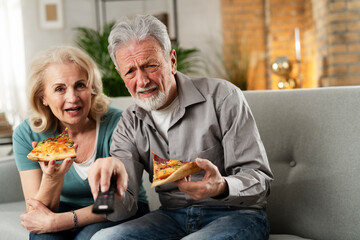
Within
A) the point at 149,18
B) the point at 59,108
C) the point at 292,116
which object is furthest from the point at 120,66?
the point at 292,116

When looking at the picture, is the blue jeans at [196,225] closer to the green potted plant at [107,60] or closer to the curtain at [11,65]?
the green potted plant at [107,60]

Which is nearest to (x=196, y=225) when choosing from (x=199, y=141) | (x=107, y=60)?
(x=199, y=141)

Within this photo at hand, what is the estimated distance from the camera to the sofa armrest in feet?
7.06

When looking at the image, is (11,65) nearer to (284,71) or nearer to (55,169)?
(284,71)

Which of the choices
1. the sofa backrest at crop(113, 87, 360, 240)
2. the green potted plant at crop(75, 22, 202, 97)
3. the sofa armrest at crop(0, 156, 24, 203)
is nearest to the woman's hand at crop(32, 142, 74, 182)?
the sofa armrest at crop(0, 156, 24, 203)

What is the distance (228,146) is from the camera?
148 cm

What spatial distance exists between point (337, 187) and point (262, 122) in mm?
400

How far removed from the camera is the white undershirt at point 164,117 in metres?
1.63

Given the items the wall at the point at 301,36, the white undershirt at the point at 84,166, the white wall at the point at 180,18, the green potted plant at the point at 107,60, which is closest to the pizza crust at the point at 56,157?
the white undershirt at the point at 84,166

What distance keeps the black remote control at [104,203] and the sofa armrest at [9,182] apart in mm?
1231

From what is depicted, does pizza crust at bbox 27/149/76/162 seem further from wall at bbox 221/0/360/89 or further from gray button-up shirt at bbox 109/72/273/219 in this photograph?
wall at bbox 221/0/360/89

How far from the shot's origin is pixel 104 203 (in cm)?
102

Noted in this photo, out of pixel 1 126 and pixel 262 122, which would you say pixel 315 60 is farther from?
pixel 1 126

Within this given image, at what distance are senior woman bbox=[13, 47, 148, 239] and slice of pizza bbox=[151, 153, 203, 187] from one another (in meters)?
0.44
